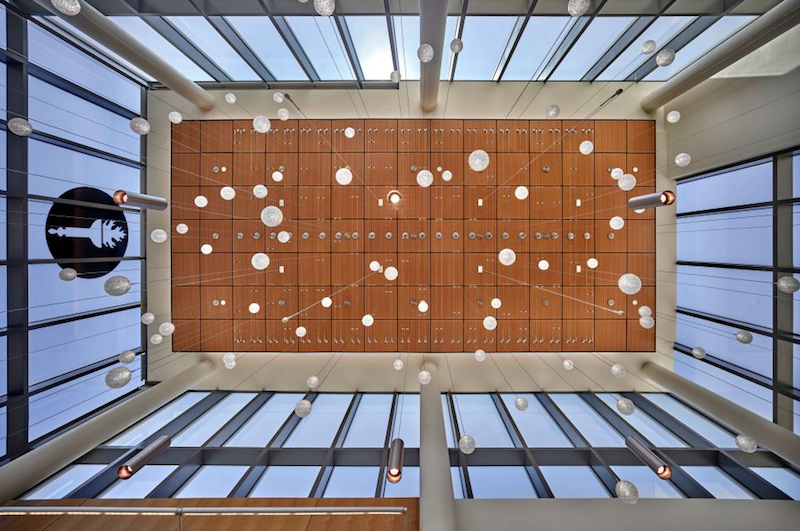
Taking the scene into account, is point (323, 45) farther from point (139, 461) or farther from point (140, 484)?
point (140, 484)

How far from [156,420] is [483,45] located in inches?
406

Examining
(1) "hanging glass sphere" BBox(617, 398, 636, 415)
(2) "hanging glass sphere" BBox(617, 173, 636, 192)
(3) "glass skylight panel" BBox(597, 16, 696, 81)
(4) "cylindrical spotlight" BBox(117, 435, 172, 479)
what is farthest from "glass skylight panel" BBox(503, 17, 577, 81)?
(4) "cylindrical spotlight" BBox(117, 435, 172, 479)

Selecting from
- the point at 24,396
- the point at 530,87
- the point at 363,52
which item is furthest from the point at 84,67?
the point at 530,87

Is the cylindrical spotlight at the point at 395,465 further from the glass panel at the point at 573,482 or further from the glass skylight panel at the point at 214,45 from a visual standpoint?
the glass skylight panel at the point at 214,45

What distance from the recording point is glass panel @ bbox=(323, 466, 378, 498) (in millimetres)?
4867

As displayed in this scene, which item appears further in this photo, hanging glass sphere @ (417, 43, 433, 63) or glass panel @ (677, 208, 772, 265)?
glass panel @ (677, 208, 772, 265)

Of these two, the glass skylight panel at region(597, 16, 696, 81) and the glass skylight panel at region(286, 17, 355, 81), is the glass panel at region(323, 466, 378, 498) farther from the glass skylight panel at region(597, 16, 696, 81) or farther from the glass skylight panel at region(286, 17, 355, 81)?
the glass skylight panel at region(597, 16, 696, 81)

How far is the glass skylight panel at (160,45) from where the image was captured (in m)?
5.52

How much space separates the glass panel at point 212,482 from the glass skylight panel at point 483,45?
29.6 feet

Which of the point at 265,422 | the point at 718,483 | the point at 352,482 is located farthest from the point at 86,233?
the point at 718,483

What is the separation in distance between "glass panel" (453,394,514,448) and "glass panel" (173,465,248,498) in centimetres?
416

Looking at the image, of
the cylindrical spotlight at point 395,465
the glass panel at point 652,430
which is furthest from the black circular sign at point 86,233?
the glass panel at point 652,430

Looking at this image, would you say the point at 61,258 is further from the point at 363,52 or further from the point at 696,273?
the point at 696,273

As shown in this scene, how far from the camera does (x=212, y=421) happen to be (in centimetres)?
636
